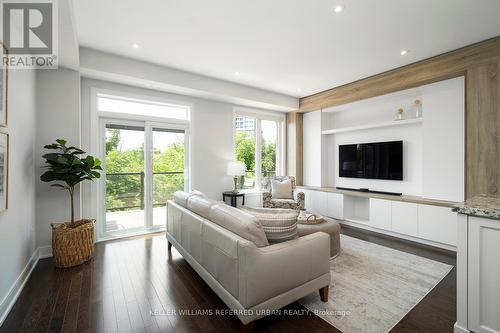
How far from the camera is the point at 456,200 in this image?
3387mm

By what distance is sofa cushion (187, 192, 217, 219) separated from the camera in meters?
2.31

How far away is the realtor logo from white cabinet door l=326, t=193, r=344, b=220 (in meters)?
4.99

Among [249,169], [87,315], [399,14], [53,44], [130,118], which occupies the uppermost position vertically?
[399,14]

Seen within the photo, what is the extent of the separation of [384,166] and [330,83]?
77.7 inches

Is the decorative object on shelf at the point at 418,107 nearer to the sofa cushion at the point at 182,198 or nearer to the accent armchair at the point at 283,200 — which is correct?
the accent armchair at the point at 283,200

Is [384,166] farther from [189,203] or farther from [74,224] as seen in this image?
[74,224]

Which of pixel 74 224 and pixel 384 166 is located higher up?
pixel 384 166

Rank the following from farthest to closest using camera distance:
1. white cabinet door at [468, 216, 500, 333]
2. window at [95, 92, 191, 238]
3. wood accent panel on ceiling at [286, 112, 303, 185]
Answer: wood accent panel on ceiling at [286, 112, 303, 185] → window at [95, 92, 191, 238] → white cabinet door at [468, 216, 500, 333]

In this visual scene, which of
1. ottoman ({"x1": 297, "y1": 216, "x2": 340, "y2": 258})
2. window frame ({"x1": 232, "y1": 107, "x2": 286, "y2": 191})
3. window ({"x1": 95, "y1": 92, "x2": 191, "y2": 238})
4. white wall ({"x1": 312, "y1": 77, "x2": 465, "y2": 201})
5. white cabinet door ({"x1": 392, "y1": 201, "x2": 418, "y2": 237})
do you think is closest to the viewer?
ottoman ({"x1": 297, "y1": 216, "x2": 340, "y2": 258})

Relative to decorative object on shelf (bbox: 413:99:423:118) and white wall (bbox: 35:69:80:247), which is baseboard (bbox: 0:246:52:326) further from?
decorative object on shelf (bbox: 413:99:423:118)

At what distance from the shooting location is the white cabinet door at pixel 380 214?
3.97 m

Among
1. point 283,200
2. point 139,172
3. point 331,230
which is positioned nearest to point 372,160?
point 283,200

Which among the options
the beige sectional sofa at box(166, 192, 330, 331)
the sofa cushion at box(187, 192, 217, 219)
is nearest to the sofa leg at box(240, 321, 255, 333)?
the beige sectional sofa at box(166, 192, 330, 331)

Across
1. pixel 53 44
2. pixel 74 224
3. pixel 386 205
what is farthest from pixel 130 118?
pixel 386 205
